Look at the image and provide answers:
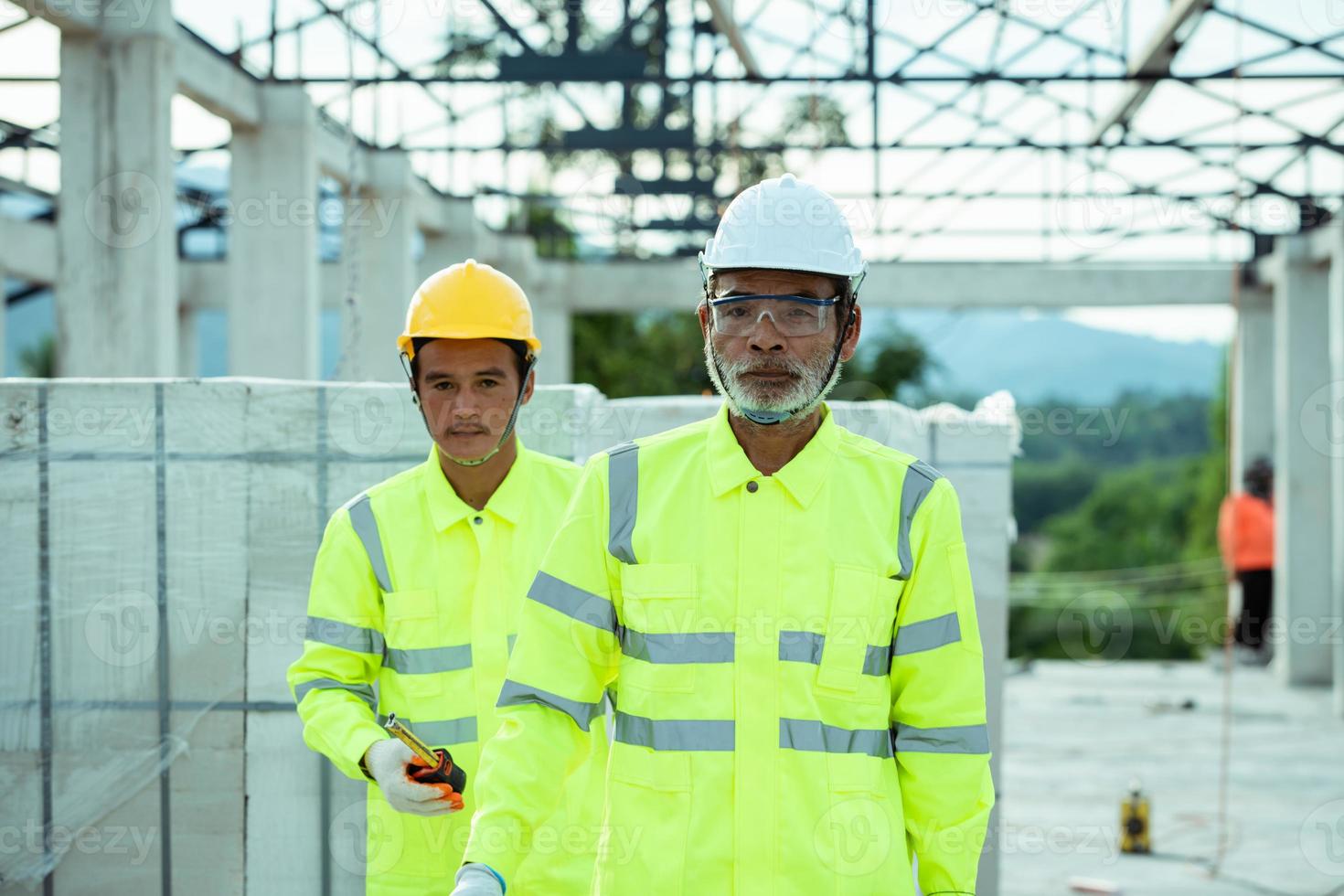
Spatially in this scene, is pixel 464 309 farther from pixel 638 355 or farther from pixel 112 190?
pixel 638 355

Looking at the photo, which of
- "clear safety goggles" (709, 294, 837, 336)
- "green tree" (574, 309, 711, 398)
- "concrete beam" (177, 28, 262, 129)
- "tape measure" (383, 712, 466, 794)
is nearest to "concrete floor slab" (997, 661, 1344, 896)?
"tape measure" (383, 712, 466, 794)

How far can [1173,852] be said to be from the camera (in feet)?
27.3

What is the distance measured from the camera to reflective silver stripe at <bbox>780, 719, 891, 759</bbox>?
2.51 m

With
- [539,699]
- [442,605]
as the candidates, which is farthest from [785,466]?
[442,605]

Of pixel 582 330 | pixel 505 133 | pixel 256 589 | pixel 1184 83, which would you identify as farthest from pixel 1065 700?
pixel 582 330

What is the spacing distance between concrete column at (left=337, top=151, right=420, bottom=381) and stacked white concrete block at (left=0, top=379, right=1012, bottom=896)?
9154 millimetres

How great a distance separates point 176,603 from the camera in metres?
4.79

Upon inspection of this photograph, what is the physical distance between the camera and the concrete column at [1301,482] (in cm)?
1612

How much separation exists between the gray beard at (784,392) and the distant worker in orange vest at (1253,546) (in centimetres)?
1450

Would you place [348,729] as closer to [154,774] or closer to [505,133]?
[154,774]

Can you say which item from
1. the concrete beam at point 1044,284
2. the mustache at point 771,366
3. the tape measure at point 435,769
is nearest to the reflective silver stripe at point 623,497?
the mustache at point 771,366

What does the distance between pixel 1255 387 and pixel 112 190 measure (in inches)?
585

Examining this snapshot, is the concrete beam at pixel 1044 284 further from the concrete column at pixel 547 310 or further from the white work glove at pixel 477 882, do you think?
the white work glove at pixel 477 882

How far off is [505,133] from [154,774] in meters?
11.5
